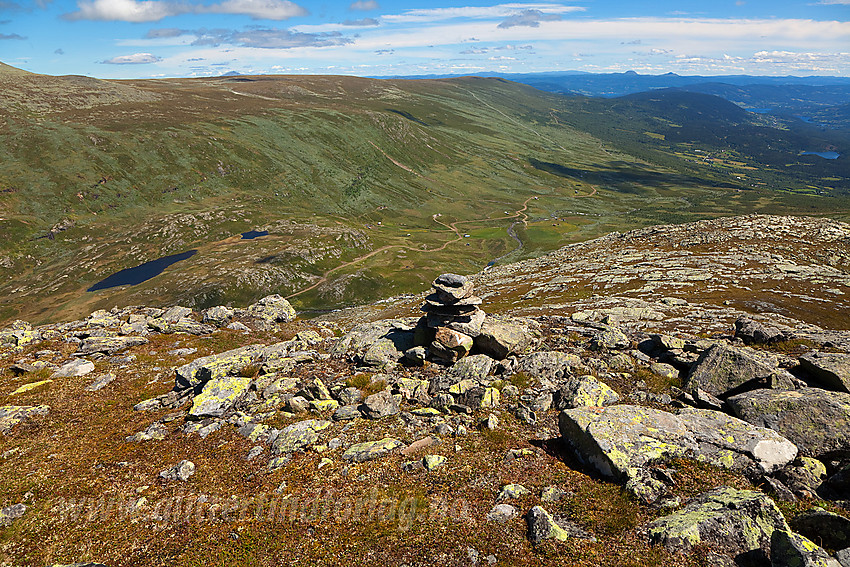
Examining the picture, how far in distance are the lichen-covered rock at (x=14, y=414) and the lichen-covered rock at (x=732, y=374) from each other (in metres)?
48.5

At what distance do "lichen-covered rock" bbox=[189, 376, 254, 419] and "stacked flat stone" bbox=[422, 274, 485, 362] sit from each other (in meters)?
16.4

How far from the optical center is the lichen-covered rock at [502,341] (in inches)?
1355

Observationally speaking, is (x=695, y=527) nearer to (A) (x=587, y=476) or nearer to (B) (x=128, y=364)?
(A) (x=587, y=476)

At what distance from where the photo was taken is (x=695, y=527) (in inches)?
592

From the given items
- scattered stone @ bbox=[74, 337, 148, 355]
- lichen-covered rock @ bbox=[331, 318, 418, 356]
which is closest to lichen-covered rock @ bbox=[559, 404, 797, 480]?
lichen-covered rock @ bbox=[331, 318, 418, 356]

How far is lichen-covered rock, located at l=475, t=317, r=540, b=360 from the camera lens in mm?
34406

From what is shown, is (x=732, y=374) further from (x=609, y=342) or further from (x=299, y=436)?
(x=299, y=436)

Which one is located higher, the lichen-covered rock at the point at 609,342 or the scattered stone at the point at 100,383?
the lichen-covered rock at the point at 609,342

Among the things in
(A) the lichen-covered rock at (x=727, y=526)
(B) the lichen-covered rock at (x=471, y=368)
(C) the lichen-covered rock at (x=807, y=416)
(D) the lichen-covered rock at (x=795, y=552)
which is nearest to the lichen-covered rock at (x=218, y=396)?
(B) the lichen-covered rock at (x=471, y=368)

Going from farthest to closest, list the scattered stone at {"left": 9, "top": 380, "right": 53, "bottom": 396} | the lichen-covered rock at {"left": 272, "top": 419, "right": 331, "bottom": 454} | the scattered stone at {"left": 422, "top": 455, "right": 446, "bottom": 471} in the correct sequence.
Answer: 1. the scattered stone at {"left": 9, "top": 380, "right": 53, "bottom": 396}
2. the lichen-covered rock at {"left": 272, "top": 419, "right": 331, "bottom": 454}
3. the scattered stone at {"left": 422, "top": 455, "right": 446, "bottom": 471}

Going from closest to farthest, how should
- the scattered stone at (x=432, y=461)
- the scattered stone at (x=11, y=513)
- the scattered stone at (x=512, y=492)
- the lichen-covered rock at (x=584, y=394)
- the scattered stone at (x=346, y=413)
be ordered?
the scattered stone at (x=512, y=492) → the scattered stone at (x=11, y=513) → the scattered stone at (x=432, y=461) → the lichen-covered rock at (x=584, y=394) → the scattered stone at (x=346, y=413)

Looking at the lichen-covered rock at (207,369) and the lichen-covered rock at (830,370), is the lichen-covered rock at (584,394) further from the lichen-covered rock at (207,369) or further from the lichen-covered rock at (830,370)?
the lichen-covered rock at (207,369)

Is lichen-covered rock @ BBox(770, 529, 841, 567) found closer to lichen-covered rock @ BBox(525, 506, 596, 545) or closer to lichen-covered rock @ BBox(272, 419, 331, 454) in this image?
lichen-covered rock @ BBox(525, 506, 596, 545)

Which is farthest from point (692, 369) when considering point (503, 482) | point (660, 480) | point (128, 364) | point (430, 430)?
point (128, 364)
